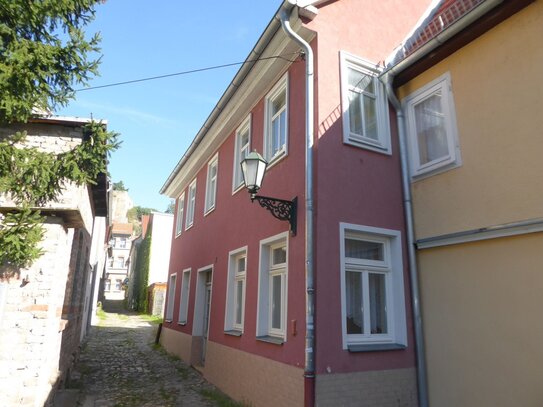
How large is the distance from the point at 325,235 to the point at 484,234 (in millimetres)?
2117

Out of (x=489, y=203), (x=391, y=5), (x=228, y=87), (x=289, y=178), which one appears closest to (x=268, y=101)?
(x=228, y=87)

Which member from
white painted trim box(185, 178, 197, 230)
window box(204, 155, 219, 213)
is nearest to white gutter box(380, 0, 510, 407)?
window box(204, 155, 219, 213)

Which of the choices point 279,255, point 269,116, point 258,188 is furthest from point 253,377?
point 269,116

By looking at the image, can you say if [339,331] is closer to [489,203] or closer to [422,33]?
[489,203]

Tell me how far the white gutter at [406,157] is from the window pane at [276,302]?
2164mm

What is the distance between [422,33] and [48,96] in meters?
6.78

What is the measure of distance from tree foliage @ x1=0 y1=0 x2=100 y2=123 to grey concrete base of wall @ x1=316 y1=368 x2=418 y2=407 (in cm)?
547

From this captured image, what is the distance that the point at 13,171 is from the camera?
18.4 feet

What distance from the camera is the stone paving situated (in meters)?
7.49

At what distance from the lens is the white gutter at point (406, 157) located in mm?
5742

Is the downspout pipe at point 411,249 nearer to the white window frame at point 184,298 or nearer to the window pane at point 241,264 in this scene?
the window pane at point 241,264

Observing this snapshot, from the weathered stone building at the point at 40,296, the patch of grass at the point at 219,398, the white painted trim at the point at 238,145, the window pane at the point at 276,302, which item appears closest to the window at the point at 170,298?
the patch of grass at the point at 219,398

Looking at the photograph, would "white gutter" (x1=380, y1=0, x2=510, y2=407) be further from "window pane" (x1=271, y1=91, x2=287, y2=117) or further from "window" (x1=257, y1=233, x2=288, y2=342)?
"window" (x1=257, y1=233, x2=288, y2=342)

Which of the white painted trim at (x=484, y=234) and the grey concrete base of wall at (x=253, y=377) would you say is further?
the grey concrete base of wall at (x=253, y=377)
